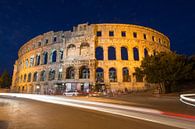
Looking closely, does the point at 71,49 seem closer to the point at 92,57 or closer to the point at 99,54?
the point at 92,57

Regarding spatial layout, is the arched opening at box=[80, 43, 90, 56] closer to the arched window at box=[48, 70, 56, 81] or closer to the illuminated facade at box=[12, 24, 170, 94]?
the illuminated facade at box=[12, 24, 170, 94]

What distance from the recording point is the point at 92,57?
34344 mm

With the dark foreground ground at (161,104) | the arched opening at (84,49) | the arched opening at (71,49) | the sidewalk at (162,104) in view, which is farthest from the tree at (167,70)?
the arched opening at (71,49)

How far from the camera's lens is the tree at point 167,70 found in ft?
78.1

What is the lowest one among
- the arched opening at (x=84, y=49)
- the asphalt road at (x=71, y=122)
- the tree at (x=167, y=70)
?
the asphalt road at (x=71, y=122)

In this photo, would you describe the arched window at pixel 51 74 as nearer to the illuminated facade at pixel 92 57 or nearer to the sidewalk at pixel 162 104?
the illuminated facade at pixel 92 57

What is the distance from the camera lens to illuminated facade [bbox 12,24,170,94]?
34281 millimetres

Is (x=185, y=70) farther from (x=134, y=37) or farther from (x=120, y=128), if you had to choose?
(x=120, y=128)

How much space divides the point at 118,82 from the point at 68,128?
2885cm

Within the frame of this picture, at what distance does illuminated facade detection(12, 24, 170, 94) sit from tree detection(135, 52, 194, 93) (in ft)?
29.8

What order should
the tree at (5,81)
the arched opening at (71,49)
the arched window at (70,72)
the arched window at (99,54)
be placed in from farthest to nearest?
the tree at (5,81), the arched window at (99,54), the arched window at (70,72), the arched opening at (71,49)

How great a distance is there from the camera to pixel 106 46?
36.1m

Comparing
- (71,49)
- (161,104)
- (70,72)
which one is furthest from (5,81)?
(161,104)

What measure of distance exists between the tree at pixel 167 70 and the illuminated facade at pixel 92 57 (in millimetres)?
9095
